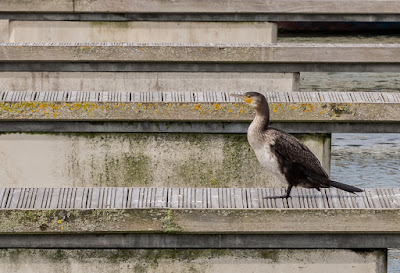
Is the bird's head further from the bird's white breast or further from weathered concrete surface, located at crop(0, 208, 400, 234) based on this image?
weathered concrete surface, located at crop(0, 208, 400, 234)

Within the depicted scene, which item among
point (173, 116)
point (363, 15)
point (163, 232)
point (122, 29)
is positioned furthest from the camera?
point (363, 15)

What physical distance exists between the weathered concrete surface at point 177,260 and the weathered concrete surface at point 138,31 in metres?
12.2

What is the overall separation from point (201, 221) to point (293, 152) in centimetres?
75

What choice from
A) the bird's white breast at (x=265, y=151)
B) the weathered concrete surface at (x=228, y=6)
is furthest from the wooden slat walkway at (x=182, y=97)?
the weathered concrete surface at (x=228, y=6)

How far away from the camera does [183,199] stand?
6.60m

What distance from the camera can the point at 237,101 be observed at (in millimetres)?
9078

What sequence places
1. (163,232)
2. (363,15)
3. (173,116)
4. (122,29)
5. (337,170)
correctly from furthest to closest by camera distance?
(363,15)
(122,29)
(337,170)
(173,116)
(163,232)

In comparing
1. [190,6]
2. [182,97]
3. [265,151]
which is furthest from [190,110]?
[190,6]

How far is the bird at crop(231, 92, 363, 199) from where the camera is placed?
256 inches

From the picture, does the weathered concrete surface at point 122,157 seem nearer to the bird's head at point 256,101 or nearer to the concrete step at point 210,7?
the bird's head at point 256,101

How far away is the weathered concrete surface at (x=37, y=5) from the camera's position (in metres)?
18.4

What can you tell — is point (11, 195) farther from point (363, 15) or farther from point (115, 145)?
point (363, 15)

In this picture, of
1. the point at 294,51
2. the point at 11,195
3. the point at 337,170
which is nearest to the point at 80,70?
the point at 294,51

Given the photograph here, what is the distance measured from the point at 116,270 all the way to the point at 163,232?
0.44 m
